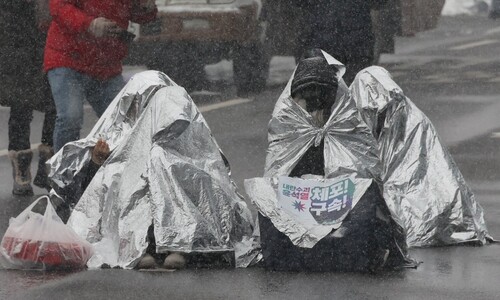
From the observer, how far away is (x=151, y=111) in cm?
785

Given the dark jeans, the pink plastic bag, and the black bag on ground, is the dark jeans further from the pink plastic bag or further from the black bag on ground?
the black bag on ground

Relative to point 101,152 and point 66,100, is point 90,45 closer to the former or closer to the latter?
point 66,100

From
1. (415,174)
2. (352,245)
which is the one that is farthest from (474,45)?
(352,245)

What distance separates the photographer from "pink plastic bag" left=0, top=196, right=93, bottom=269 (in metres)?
7.38

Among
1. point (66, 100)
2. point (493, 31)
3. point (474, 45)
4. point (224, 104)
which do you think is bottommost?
point (493, 31)

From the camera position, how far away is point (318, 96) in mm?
7766

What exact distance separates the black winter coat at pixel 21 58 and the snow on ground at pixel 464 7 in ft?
71.6

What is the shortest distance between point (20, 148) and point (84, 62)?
139 centimetres

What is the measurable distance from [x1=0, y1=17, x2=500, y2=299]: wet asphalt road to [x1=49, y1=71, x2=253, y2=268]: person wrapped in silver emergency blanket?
156mm

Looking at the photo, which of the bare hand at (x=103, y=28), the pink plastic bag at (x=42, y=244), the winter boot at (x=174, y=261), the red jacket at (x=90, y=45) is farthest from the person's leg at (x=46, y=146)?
the winter boot at (x=174, y=261)

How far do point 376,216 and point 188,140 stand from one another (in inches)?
43.1

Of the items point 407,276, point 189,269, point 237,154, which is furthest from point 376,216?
point 237,154

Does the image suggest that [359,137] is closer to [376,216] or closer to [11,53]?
[376,216]

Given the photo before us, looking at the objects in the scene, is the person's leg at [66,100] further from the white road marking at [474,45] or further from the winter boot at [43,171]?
the white road marking at [474,45]
